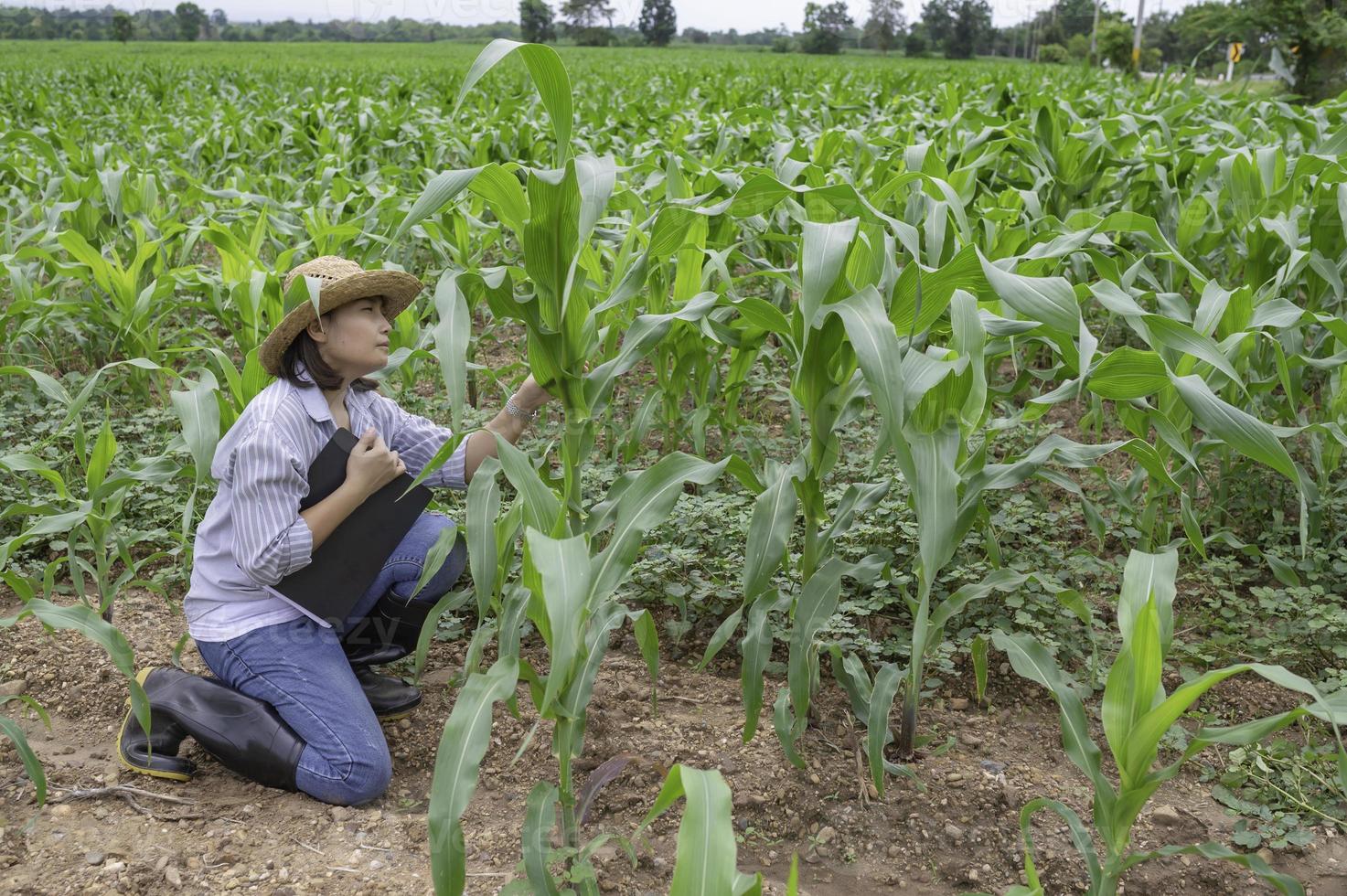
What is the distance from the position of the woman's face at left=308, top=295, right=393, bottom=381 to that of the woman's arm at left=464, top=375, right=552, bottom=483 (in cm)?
29

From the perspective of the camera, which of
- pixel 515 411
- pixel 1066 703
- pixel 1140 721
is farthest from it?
pixel 515 411

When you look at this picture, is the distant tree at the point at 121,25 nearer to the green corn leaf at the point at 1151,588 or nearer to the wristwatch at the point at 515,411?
the wristwatch at the point at 515,411

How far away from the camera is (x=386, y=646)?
2.51 m

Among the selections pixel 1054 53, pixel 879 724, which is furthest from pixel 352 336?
pixel 1054 53

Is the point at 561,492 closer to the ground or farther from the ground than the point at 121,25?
closer to the ground

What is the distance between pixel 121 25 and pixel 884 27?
36.7m

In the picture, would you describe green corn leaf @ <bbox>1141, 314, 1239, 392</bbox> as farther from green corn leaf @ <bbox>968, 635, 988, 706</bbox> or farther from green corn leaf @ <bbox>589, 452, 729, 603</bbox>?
green corn leaf @ <bbox>589, 452, 729, 603</bbox>

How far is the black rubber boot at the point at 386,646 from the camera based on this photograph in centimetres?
234

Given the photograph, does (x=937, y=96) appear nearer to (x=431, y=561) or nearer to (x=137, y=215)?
(x=137, y=215)

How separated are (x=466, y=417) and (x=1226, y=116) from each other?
685 cm

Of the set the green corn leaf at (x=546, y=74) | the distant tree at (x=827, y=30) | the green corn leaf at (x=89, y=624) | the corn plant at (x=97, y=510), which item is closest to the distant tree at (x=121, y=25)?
the distant tree at (x=827, y=30)

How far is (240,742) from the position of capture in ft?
6.86

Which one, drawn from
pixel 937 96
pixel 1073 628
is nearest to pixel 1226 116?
pixel 937 96

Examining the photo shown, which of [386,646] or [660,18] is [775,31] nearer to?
[660,18]
